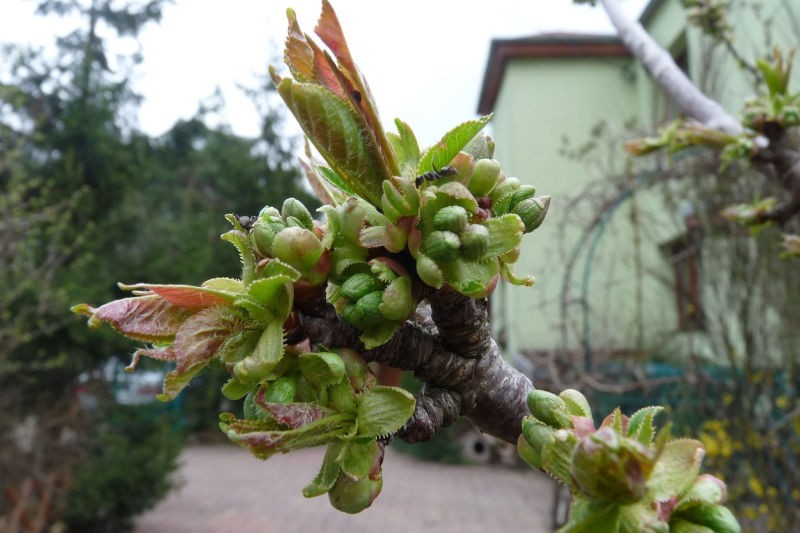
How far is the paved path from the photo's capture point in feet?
25.1

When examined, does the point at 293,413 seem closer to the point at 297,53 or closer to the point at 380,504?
the point at 297,53

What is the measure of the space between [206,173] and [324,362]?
56.0 feet

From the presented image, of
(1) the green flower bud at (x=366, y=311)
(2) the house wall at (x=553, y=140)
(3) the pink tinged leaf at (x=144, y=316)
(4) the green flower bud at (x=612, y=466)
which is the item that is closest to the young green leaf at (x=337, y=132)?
(1) the green flower bud at (x=366, y=311)

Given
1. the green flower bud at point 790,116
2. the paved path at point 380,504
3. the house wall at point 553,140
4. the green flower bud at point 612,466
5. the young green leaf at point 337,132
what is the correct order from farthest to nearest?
the house wall at point 553,140 → the paved path at point 380,504 → the green flower bud at point 790,116 → the young green leaf at point 337,132 → the green flower bud at point 612,466

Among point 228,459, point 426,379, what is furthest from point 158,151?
point 426,379

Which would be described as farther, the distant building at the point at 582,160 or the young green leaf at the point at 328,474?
the distant building at the point at 582,160

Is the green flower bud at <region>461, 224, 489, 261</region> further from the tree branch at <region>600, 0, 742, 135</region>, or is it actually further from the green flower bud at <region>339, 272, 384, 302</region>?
the tree branch at <region>600, 0, 742, 135</region>

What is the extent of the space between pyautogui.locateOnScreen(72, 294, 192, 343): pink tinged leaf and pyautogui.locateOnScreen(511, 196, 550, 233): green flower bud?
37 centimetres

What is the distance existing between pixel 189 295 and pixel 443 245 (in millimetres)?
261

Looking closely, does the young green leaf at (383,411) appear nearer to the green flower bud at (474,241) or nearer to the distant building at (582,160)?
the green flower bud at (474,241)

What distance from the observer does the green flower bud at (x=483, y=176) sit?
0.68m

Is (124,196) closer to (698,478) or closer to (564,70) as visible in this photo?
(564,70)

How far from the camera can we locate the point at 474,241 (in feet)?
2.05

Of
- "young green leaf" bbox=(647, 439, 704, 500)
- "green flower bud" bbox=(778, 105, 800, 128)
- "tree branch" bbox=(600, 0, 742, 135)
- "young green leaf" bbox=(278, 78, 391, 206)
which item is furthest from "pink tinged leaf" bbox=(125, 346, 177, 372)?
"tree branch" bbox=(600, 0, 742, 135)
